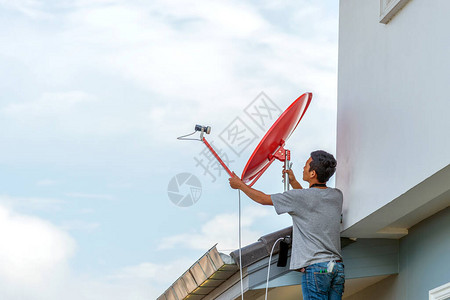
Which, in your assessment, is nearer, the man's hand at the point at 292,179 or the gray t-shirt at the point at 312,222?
the gray t-shirt at the point at 312,222

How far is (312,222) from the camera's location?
19.9 feet

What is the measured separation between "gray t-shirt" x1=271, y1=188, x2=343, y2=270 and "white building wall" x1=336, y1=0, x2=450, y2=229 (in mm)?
200

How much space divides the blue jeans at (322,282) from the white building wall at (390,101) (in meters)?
0.42

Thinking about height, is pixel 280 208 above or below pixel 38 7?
below

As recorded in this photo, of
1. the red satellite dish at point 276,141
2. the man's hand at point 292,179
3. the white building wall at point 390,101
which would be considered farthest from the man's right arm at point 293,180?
the white building wall at point 390,101

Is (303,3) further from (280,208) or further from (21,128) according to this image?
(21,128)

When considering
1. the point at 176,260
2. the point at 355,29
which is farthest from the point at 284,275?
the point at 176,260

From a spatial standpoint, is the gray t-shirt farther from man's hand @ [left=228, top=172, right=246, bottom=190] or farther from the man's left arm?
man's hand @ [left=228, top=172, right=246, bottom=190]

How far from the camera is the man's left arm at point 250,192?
20.1 ft

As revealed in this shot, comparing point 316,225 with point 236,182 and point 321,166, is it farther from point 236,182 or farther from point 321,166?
point 236,182

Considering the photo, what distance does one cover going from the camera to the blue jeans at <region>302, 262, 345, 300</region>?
5930 millimetres

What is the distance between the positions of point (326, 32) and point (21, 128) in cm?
775

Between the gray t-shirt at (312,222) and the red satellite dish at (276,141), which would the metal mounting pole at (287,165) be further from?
the gray t-shirt at (312,222)

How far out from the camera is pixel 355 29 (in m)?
6.71
